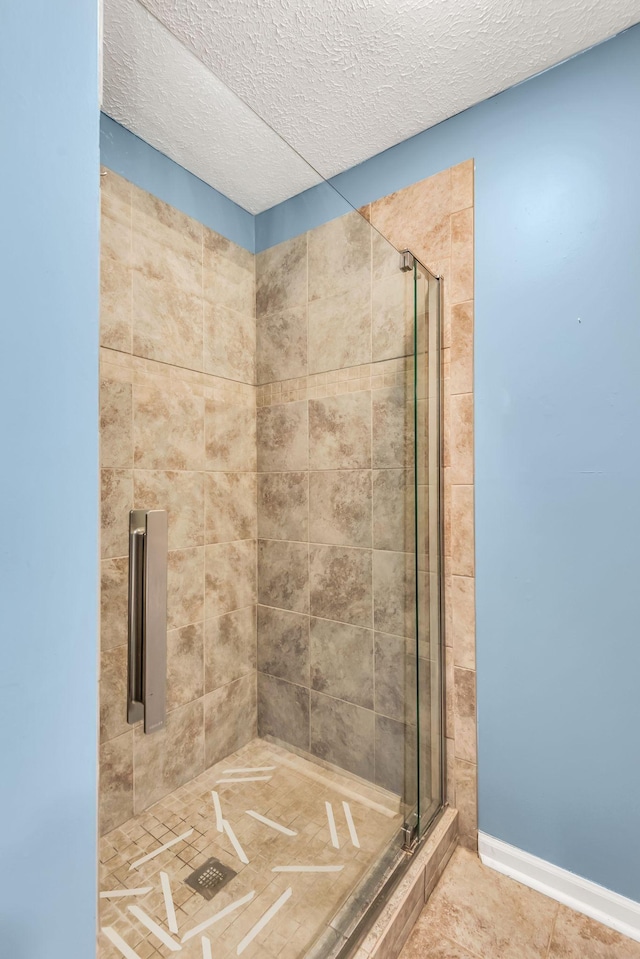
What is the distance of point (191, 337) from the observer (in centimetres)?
75

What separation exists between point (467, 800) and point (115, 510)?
1386 millimetres

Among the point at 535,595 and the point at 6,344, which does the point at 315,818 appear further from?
the point at 6,344

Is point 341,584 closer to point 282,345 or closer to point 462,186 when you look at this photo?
point 282,345

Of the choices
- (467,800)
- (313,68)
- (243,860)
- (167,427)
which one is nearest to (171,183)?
(167,427)

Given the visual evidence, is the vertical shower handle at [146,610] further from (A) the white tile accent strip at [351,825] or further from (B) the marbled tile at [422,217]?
(B) the marbled tile at [422,217]

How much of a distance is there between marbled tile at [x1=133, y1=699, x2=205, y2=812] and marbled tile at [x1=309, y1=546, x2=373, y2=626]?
323 mm

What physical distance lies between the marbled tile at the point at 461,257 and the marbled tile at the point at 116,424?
3.63 ft

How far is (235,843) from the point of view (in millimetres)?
869

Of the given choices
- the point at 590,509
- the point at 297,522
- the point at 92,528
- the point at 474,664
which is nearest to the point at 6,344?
the point at 92,528

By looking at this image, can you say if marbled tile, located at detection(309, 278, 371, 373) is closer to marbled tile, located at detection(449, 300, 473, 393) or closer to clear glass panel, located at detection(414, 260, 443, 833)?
clear glass panel, located at detection(414, 260, 443, 833)

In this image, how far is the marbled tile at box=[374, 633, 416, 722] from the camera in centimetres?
114

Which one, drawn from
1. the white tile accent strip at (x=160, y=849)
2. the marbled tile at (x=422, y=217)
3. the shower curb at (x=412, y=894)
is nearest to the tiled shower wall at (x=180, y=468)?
the white tile accent strip at (x=160, y=849)

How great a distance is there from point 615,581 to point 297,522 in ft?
2.76

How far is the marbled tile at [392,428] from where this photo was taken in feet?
3.75
